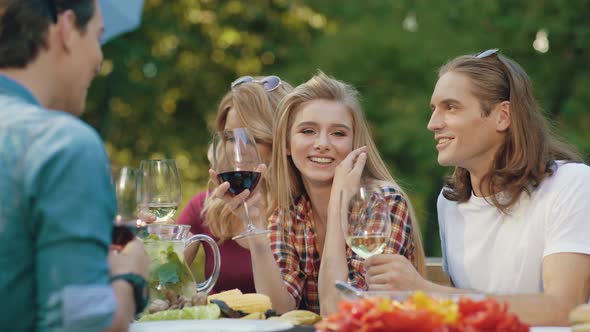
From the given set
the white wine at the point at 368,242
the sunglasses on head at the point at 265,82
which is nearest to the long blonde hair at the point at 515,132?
the white wine at the point at 368,242

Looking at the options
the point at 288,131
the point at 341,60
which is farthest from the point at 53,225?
the point at 341,60

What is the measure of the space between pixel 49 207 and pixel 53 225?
4 cm

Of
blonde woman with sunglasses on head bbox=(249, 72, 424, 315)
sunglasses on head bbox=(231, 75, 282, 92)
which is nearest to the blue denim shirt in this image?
blonde woman with sunglasses on head bbox=(249, 72, 424, 315)

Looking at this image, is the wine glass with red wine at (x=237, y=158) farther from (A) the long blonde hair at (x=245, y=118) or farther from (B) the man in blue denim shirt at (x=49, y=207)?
(B) the man in blue denim shirt at (x=49, y=207)

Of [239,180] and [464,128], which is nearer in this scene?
[239,180]

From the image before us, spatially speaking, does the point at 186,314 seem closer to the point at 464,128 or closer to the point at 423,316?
the point at 423,316

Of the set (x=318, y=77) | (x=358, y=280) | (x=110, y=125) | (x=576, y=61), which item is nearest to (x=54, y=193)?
(x=358, y=280)

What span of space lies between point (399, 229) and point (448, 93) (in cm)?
65

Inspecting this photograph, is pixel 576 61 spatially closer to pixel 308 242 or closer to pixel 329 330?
pixel 308 242

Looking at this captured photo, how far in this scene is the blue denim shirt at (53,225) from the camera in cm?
185

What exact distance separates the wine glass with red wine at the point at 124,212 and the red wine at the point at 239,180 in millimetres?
1134

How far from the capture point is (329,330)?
2.04 metres

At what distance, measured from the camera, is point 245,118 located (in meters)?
4.93

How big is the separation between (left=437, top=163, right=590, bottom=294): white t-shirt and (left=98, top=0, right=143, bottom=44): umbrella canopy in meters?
1.76
